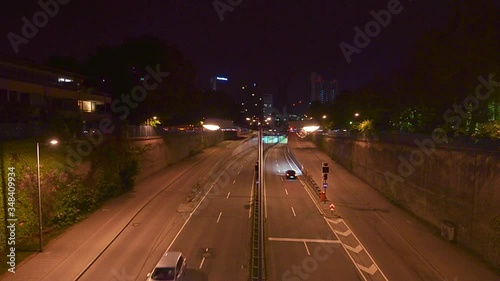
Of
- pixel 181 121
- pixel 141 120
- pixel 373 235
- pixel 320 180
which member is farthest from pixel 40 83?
pixel 181 121

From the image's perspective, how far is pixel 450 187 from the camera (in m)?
26.5

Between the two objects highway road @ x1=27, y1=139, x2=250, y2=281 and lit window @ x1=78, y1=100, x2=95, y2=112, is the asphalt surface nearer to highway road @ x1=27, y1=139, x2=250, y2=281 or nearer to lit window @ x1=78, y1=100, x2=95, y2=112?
highway road @ x1=27, y1=139, x2=250, y2=281

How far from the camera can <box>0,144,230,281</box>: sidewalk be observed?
63.4 feet

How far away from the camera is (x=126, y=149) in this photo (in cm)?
4050

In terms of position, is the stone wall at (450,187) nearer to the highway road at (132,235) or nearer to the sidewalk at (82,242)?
the highway road at (132,235)

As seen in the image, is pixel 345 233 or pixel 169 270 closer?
pixel 169 270
